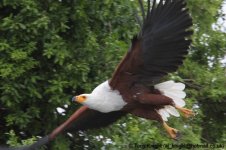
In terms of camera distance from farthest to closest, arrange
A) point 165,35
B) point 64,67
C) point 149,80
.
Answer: point 64,67 → point 149,80 → point 165,35

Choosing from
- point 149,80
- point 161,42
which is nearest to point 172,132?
point 149,80

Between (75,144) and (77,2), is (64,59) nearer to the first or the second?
(77,2)

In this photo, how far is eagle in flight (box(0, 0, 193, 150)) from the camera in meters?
5.37

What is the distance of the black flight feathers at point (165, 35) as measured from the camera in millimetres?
5359

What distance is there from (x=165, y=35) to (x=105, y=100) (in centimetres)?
69

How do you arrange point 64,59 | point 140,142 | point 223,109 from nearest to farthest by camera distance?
point 140,142 → point 64,59 → point 223,109

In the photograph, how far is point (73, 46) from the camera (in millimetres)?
6250

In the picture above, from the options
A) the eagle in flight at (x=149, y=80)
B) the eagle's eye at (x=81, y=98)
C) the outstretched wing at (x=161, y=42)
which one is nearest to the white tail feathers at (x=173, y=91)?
the eagle in flight at (x=149, y=80)

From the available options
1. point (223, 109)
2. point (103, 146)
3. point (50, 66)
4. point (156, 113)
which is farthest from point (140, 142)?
point (223, 109)

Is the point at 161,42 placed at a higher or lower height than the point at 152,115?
higher

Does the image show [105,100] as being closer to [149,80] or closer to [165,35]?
[149,80]

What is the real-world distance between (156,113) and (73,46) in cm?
99

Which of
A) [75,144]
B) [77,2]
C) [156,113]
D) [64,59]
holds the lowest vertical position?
[75,144]

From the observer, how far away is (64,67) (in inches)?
242
